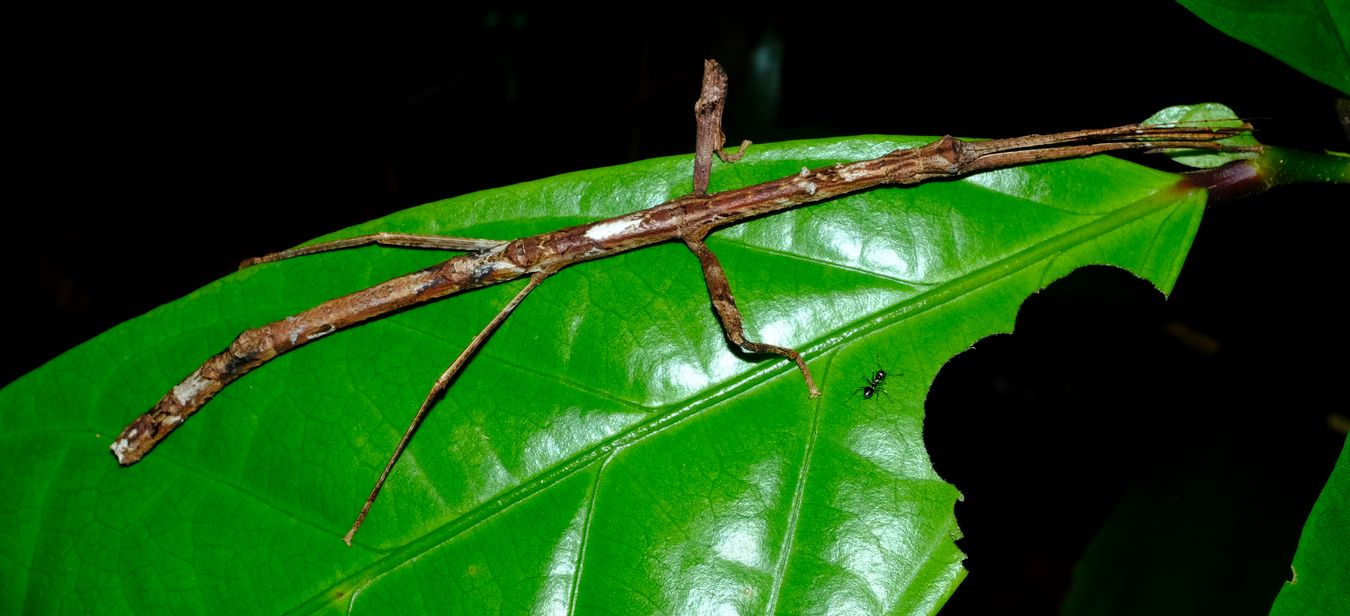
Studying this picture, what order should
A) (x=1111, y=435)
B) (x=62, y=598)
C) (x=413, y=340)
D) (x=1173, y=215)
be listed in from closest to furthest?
(x=1173, y=215) → (x=62, y=598) → (x=413, y=340) → (x=1111, y=435)

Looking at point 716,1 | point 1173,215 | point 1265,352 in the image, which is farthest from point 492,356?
point 716,1

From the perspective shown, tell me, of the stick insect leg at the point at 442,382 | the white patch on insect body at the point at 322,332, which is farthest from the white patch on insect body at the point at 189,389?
the stick insect leg at the point at 442,382

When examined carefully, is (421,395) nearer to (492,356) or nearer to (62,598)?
(492,356)

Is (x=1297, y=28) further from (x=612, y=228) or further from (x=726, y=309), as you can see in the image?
(x=612, y=228)

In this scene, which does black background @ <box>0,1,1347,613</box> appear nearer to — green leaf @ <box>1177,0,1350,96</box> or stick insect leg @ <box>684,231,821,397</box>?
green leaf @ <box>1177,0,1350,96</box>

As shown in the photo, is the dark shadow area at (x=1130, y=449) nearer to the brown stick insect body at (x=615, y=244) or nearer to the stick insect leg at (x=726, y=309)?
the brown stick insect body at (x=615, y=244)
